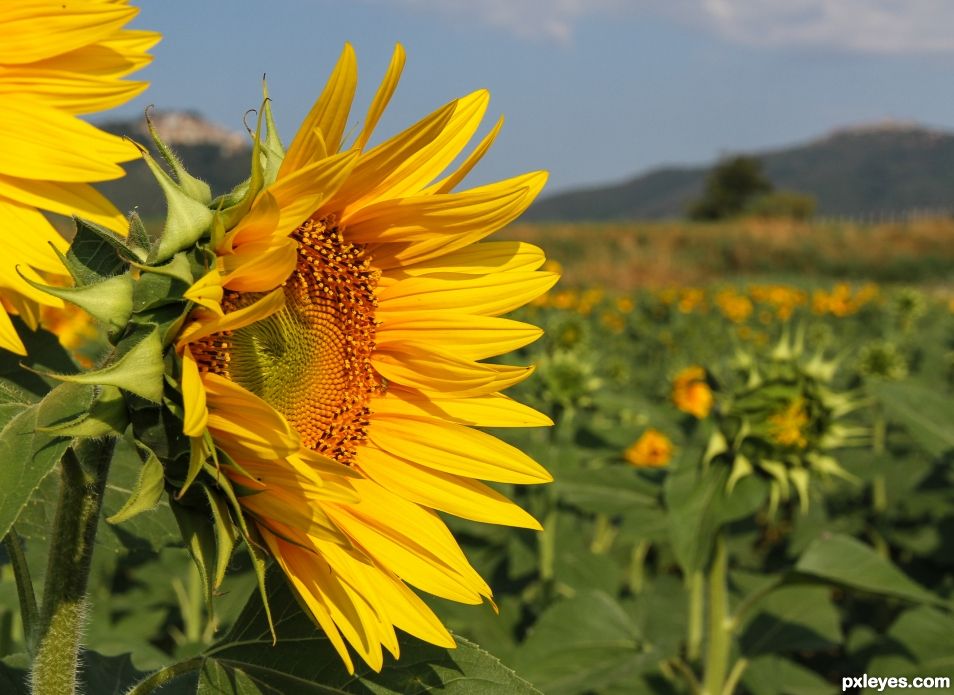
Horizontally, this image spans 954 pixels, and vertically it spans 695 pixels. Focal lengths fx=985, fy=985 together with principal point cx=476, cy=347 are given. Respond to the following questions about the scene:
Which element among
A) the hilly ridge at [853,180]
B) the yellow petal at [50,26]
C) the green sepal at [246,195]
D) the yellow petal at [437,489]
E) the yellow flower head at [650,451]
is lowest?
the yellow flower head at [650,451]

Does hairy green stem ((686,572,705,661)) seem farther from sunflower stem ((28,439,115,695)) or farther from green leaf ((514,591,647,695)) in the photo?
sunflower stem ((28,439,115,695))

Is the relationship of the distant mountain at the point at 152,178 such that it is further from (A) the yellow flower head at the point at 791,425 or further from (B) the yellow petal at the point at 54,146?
(A) the yellow flower head at the point at 791,425

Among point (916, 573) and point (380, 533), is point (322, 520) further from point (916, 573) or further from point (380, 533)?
point (916, 573)

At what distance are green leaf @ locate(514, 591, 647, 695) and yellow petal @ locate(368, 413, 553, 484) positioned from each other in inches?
57.2

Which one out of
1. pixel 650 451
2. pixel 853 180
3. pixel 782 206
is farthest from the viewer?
pixel 853 180

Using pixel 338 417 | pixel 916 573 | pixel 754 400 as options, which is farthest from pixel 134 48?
pixel 916 573

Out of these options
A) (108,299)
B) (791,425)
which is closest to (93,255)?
(108,299)

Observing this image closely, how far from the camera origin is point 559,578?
369 centimetres

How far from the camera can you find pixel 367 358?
4.07ft

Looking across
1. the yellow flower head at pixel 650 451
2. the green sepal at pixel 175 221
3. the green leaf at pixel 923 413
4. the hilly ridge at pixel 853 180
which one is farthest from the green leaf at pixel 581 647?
the hilly ridge at pixel 853 180

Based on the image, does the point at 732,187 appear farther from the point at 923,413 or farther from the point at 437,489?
the point at 437,489

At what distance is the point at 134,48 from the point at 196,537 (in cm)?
61

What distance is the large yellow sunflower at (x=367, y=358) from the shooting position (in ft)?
3.05

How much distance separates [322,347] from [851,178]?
194962mm
